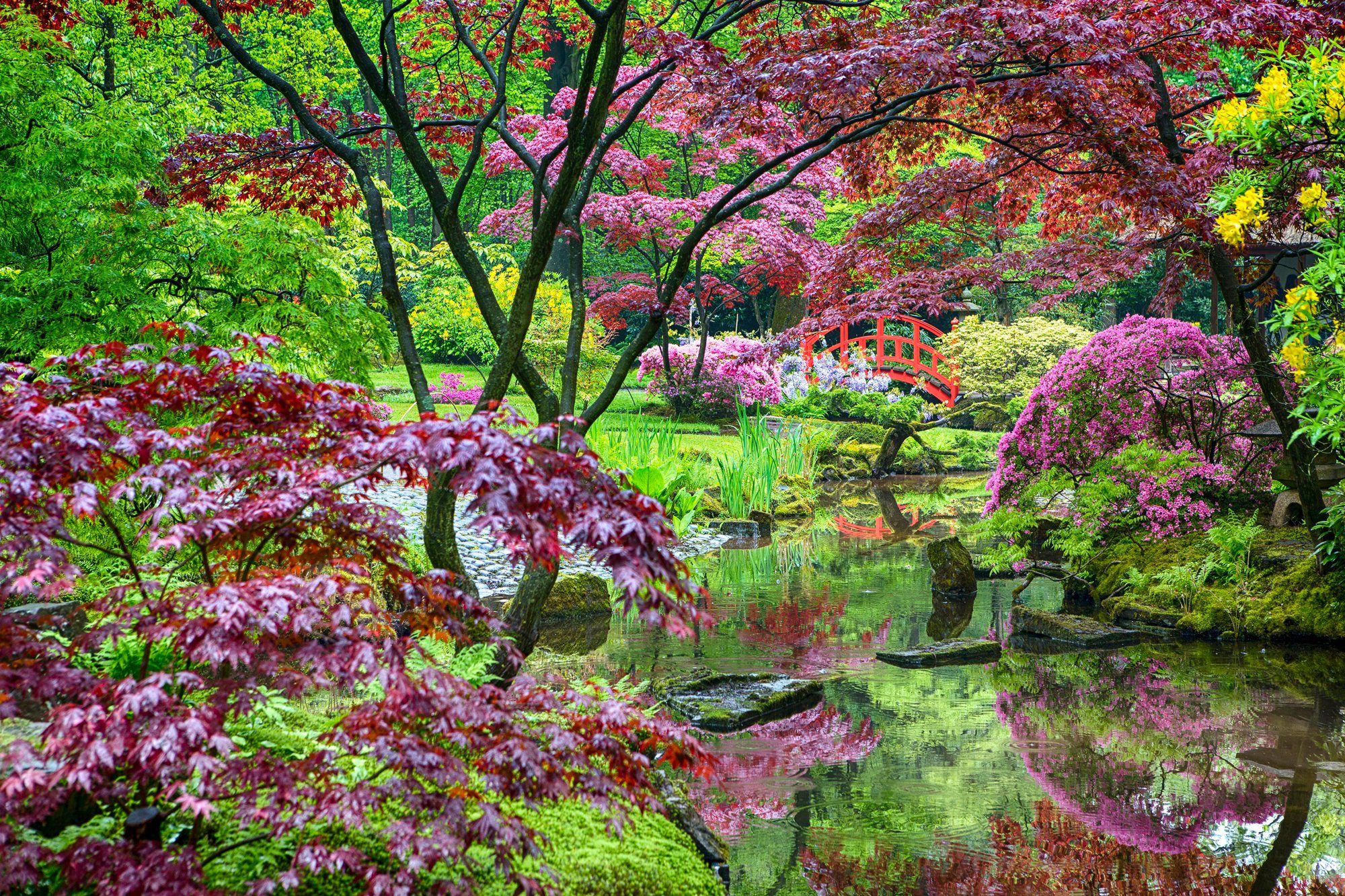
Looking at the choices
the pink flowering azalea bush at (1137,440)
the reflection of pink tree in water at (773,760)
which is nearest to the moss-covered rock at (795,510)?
the pink flowering azalea bush at (1137,440)

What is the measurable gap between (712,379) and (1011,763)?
14626 millimetres

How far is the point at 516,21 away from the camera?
5336 millimetres

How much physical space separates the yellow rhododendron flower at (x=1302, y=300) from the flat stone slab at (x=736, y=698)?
9.08ft

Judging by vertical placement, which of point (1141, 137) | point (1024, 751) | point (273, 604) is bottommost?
point (1024, 751)

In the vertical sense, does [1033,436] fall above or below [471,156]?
below

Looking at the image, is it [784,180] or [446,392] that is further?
[446,392]

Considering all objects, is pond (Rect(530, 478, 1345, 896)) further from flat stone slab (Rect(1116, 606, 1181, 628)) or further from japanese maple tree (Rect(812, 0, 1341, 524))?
japanese maple tree (Rect(812, 0, 1341, 524))

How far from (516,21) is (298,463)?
3.80m

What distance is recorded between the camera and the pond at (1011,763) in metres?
3.20

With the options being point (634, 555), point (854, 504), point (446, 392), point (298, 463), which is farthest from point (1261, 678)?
point (446, 392)

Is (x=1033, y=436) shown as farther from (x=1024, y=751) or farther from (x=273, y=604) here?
(x=273, y=604)

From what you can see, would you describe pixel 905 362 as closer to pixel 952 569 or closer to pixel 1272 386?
pixel 952 569

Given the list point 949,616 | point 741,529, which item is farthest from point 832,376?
point 949,616

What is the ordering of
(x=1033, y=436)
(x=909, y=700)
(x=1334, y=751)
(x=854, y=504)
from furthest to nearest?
1. (x=854, y=504)
2. (x=1033, y=436)
3. (x=909, y=700)
4. (x=1334, y=751)
